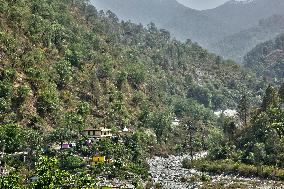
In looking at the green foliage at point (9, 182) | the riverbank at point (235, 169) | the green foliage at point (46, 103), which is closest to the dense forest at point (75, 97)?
the green foliage at point (46, 103)

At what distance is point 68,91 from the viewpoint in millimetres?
96688

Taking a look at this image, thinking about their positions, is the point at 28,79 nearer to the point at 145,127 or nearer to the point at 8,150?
the point at 8,150

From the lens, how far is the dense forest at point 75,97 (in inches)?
2710

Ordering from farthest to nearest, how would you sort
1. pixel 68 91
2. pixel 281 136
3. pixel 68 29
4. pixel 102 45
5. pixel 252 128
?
pixel 102 45
pixel 68 29
pixel 68 91
pixel 252 128
pixel 281 136

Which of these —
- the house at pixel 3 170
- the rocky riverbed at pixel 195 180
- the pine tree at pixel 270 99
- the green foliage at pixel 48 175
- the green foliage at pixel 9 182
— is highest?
the pine tree at pixel 270 99

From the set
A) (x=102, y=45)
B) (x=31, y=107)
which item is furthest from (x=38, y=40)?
(x=102, y=45)

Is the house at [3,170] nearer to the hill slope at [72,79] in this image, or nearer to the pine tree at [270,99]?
the hill slope at [72,79]

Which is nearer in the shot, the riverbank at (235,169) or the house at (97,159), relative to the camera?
the riverbank at (235,169)

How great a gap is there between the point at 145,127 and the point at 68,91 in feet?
66.7

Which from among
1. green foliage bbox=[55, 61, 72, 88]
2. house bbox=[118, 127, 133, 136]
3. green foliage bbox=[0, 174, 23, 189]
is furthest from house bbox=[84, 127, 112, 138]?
green foliage bbox=[0, 174, 23, 189]

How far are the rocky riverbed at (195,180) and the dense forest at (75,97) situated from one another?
11.6 ft

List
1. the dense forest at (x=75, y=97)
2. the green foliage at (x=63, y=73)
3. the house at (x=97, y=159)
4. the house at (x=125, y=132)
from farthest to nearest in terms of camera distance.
Result: the green foliage at (x=63, y=73), the house at (x=125, y=132), the house at (x=97, y=159), the dense forest at (x=75, y=97)

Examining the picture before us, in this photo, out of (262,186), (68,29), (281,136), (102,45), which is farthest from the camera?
(102,45)

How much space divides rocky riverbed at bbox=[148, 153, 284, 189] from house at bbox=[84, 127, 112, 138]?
11.2 meters
